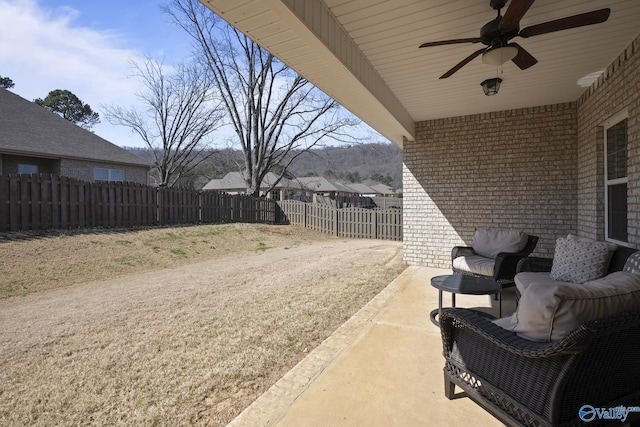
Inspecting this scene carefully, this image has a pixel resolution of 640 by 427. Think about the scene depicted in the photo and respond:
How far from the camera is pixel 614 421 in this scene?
1.57 meters

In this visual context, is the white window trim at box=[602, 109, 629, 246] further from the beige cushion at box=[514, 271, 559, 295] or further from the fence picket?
the fence picket

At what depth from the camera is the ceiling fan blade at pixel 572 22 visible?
7.53 feet

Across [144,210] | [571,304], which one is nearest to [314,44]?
[571,304]

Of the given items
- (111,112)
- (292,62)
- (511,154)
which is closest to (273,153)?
(111,112)

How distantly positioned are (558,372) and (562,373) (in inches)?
0.6

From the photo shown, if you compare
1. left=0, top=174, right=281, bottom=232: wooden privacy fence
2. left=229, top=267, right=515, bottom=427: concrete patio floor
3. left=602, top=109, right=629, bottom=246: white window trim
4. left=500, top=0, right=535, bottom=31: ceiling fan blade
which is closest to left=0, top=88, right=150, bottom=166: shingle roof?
left=0, top=174, right=281, bottom=232: wooden privacy fence

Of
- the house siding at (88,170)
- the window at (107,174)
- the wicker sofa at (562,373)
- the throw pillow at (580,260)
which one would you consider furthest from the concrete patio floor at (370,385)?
the window at (107,174)

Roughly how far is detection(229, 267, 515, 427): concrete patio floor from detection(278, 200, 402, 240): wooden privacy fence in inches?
368

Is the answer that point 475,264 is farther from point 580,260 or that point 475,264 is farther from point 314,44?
point 314,44

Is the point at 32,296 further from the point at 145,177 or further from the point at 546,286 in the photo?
the point at 145,177

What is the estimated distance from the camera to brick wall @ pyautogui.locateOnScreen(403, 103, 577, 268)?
18.9 feet

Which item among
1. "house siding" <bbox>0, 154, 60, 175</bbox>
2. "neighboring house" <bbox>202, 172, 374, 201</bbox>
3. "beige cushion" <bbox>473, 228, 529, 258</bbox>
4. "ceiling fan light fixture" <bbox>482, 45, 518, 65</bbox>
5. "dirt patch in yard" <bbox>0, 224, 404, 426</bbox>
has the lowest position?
"dirt patch in yard" <bbox>0, 224, 404, 426</bbox>

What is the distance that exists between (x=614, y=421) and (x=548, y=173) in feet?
17.5

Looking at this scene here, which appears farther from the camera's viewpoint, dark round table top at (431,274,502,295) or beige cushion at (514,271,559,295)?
beige cushion at (514,271,559,295)
